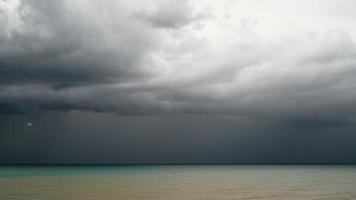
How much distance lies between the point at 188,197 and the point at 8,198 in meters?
25.2

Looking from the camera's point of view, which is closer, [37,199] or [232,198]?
[37,199]

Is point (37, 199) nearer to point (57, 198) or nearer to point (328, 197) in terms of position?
point (57, 198)

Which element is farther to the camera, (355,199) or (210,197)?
(210,197)

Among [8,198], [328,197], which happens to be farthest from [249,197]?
[8,198]

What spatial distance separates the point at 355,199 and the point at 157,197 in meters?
27.8

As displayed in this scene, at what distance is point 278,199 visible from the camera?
178ft

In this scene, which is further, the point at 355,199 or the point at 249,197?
the point at 249,197

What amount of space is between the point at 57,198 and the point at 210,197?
2195cm

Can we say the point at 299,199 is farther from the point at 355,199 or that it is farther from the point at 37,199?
the point at 37,199

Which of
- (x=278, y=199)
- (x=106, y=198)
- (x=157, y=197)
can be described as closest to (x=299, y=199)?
(x=278, y=199)

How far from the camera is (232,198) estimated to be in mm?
55938

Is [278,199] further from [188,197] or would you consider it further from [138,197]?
[138,197]

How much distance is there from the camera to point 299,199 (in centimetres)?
5500

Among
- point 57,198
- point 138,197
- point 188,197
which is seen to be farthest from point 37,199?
point 188,197
